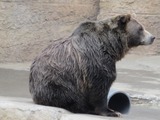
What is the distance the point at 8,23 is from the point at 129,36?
5445 millimetres

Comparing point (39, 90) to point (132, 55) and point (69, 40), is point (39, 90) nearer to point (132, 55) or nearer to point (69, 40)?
point (69, 40)

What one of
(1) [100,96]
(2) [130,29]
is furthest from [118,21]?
(1) [100,96]

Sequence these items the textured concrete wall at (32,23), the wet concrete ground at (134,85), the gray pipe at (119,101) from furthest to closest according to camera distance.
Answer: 1. the textured concrete wall at (32,23)
2. the wet concrete ground at (134,85)
3. the gray pipe at (119,101)

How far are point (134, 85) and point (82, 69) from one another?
3009mm

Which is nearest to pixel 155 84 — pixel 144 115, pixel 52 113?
pixel 144 115

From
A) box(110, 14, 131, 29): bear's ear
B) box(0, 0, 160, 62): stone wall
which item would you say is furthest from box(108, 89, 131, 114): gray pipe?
box(0, 0, 160, 62): stone wall

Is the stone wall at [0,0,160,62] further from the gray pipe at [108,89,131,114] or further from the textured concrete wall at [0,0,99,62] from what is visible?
the gray pipe at [108,89,131,114]

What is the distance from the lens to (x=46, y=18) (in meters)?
11.2

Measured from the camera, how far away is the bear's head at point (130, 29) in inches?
225

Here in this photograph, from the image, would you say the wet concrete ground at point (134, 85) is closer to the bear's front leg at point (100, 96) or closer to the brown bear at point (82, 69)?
the bear's front leg at point (100, 96)

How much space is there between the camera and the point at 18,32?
1091cm

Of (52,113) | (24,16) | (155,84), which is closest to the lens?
(52,113)

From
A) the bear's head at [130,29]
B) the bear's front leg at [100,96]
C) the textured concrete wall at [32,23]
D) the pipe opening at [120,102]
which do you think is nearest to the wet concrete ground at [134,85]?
the pipe opening at [120,102]

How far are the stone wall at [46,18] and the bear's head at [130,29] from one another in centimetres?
533
